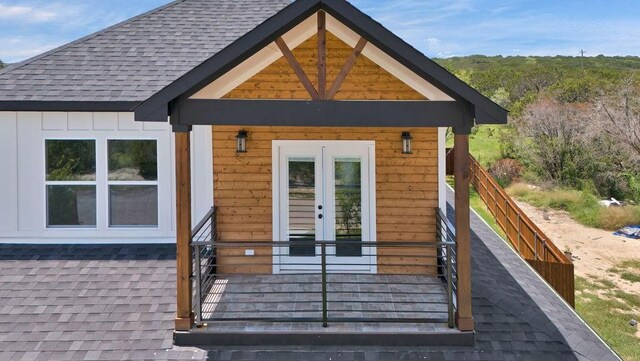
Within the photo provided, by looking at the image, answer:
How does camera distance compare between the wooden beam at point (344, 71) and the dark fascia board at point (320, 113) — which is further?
the dark fascia board at point (320, 113)

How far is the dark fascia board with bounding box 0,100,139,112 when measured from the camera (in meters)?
6.82

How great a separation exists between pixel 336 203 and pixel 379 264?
3.86ft

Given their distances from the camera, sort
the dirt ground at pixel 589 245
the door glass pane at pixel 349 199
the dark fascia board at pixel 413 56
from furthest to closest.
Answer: the dirt ground at pixel 589 245, the door glass pane at pixel 349 199, the dark fascia board at pixel 413 56

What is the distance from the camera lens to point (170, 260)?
22.4 ft

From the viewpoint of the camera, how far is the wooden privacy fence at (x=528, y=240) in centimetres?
818

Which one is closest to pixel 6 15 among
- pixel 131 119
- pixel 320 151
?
pixel 131 119

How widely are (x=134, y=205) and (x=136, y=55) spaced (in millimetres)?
2906

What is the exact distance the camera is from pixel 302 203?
6.98 m

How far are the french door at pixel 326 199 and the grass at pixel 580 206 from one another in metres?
13.4

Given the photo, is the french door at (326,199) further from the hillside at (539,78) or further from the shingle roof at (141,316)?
the hillside at (539,78)

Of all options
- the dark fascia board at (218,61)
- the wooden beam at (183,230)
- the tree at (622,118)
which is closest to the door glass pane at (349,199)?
the wooden beam at (183,230)

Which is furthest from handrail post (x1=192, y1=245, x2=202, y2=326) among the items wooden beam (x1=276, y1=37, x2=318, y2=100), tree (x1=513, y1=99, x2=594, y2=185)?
tree (x1=513, y1=99, x2=594, y2=185)

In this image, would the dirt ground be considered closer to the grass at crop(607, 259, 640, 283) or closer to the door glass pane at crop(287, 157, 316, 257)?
the grass at crop(607, 259, 640, 283)

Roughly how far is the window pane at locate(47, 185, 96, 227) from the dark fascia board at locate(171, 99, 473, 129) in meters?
3.51
